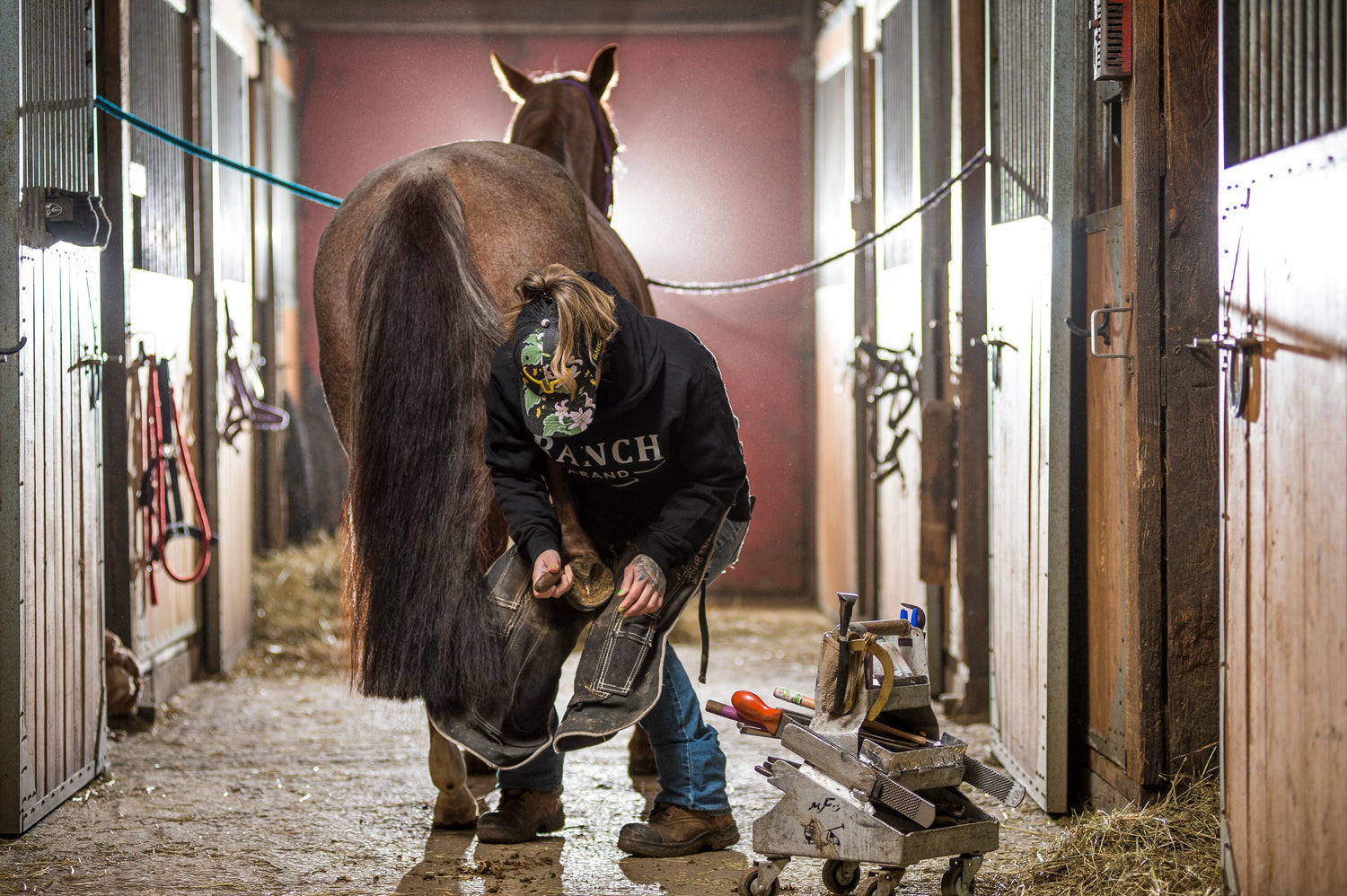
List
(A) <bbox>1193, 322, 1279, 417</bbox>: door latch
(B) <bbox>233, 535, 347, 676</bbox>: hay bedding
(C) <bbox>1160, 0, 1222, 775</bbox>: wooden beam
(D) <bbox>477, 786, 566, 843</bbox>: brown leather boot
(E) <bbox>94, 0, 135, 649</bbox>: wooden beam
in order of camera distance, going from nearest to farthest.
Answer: (A) <bbox>1193, 322, 1279, 417</bbox>: door latch, (C) <bbox>1160, 0, 1222, 775</bbox>: wooden beam, (D) <bbox>477, 786, 566, 843</bbox>: brown leather boot, (E) <bbox>94, 0, 135, 649</bbox>: wooden beam, (B) <bbox>233, 535, 347, 676</bbox>: hay bedding

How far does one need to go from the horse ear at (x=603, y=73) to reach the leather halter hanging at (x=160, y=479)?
1702 mm

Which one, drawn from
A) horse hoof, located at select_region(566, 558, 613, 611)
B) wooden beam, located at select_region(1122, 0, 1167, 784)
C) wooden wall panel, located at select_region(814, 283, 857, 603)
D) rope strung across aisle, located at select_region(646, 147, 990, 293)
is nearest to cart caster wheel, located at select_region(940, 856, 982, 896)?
wooden beam, located at select_region(1122, 0, 1167, 784)

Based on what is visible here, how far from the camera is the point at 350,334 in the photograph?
2.95 meters

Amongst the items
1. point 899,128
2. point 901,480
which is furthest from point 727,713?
point 899,128

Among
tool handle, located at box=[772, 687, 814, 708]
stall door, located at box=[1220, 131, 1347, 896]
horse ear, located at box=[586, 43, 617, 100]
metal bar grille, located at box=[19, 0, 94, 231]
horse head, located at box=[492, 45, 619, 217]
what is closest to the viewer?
stall door, located at box=[1220, 131, 1347, 896]

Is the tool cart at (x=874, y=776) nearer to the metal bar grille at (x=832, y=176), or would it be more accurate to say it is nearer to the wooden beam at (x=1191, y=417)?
the wooden beam at (x=1191, y=417)

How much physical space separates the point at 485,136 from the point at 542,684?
15.5 feet

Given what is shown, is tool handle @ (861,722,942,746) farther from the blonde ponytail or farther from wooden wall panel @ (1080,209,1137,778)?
the blonde ponytail

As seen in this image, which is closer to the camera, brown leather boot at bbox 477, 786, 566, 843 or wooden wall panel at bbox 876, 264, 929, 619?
brown leather boot at bbox 477, 786, 566, 843

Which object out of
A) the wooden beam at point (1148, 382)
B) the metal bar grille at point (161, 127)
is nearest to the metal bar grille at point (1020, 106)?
the wooden beam at point (1148, 382)

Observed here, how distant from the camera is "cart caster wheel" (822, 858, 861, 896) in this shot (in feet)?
8.13

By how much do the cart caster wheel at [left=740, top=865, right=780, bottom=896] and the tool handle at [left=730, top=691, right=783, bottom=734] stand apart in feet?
0.89

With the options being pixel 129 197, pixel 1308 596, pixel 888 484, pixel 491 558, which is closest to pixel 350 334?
pixel 491 558

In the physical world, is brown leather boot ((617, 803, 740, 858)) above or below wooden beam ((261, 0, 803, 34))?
below
